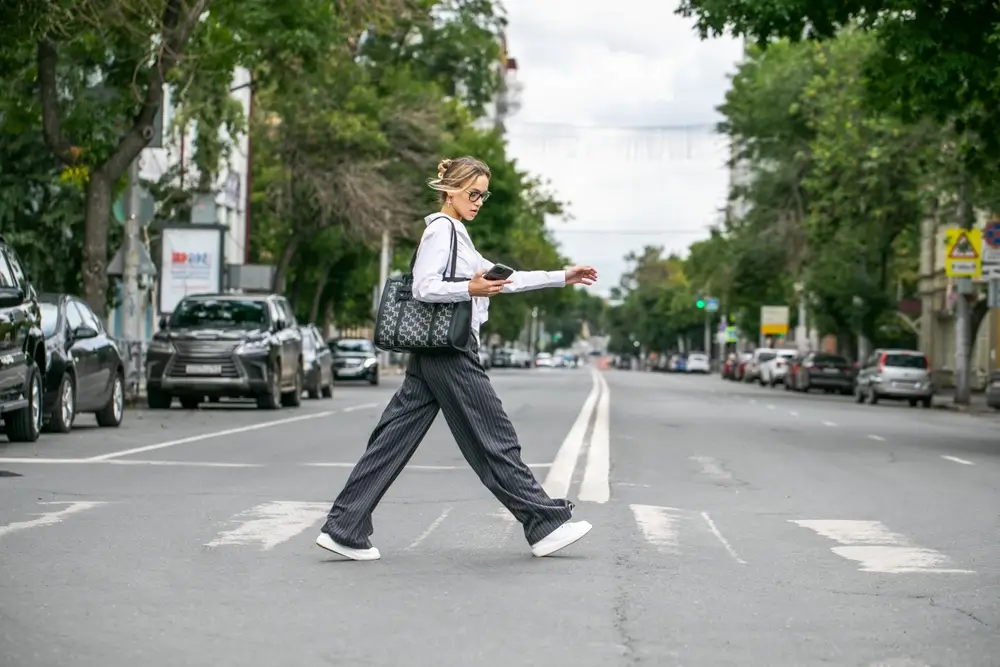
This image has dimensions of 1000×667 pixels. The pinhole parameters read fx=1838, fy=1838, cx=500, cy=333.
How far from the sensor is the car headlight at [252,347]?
85.6 ft

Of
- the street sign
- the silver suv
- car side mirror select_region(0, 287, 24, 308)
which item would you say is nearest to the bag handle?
car side mirror select_region(0, 287, 24, 308)

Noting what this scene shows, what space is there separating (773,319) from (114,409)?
7622cm

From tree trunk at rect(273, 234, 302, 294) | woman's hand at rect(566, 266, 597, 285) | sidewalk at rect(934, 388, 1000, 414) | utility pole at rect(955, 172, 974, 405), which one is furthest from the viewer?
tree trunk at rect(273, 234, 302, 294)

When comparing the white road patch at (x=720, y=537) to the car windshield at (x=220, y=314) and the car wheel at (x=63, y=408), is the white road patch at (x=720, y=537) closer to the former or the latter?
the car wheel at (x=63, y=408)

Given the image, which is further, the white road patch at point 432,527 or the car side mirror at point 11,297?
the car side mirror at point 11,297

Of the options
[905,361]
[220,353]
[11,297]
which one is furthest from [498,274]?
[905,361]

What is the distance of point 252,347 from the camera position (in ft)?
86.1

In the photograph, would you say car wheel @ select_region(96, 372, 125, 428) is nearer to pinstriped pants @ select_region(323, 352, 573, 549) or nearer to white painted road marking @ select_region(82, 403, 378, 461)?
white painted road marking @ select_region(82, 403, 378, 461)

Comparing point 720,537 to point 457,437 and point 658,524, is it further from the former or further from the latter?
point 457,437

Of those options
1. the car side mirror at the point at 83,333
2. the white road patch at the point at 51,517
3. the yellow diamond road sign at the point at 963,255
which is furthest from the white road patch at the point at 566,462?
the yellow diamond road sign at the point at 963,255

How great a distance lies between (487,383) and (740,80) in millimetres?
54202

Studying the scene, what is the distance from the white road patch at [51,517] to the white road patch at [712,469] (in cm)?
536

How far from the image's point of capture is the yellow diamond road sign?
38650mm

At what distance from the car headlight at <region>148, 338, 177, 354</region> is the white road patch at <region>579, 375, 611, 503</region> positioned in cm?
618
